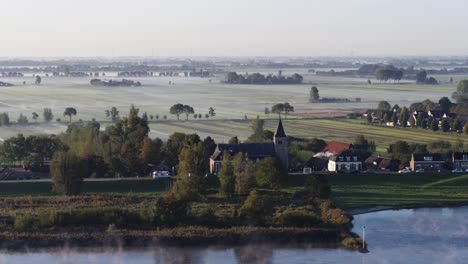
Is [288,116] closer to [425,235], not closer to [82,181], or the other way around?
[82,181]

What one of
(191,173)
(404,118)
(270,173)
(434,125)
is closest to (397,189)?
(270,173)

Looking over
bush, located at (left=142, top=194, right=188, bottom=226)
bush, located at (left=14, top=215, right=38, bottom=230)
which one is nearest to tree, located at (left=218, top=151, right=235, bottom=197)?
bush, located at (left=142, top=194, right=188, bottom=226)

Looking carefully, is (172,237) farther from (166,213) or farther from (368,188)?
(368,188)

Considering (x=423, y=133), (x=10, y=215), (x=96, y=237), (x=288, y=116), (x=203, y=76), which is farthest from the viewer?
(x=203, y=76)

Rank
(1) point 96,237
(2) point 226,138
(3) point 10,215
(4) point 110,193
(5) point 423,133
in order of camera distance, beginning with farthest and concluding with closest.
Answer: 1. (5) point 423,133
2. (2) point 226,138
3. (4) point 110,193
4. (3) point 10,215
5. (1) point 96,237

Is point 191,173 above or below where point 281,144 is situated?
below

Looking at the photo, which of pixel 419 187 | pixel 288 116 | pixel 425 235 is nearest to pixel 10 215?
pixel 425 235

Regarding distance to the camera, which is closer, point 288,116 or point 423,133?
point 423,133
